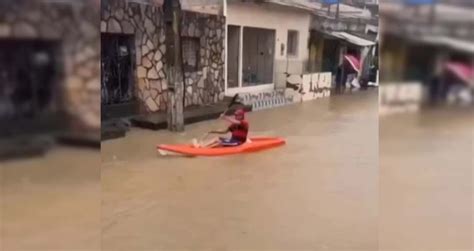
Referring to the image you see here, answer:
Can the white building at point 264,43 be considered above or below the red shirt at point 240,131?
above

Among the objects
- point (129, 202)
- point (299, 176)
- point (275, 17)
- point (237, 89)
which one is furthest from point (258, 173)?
point (275, 17)

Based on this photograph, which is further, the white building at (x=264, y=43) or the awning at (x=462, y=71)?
the white building at (x=264, y=43)

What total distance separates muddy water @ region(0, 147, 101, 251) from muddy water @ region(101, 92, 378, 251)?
167 mm

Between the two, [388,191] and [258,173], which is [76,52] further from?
[258,173]

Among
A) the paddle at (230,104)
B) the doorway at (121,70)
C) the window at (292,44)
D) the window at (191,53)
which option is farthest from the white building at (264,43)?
the doorway at (121,70)

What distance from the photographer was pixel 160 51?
18.0ft

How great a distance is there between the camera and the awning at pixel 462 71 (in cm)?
58

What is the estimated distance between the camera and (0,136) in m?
0.56

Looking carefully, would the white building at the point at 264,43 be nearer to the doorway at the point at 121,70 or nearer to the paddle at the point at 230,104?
the paddle at the point at 230,104

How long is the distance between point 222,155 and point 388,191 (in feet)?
9.39

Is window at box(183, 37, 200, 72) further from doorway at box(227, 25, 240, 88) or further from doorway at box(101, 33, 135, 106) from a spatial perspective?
doorway at box(101, 33, 135, 106)

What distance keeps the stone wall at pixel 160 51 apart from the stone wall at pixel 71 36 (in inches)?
150

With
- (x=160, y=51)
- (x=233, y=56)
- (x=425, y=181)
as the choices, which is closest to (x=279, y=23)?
(x=233, y=56)

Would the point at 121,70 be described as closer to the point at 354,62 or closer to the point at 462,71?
the point at 354,62
